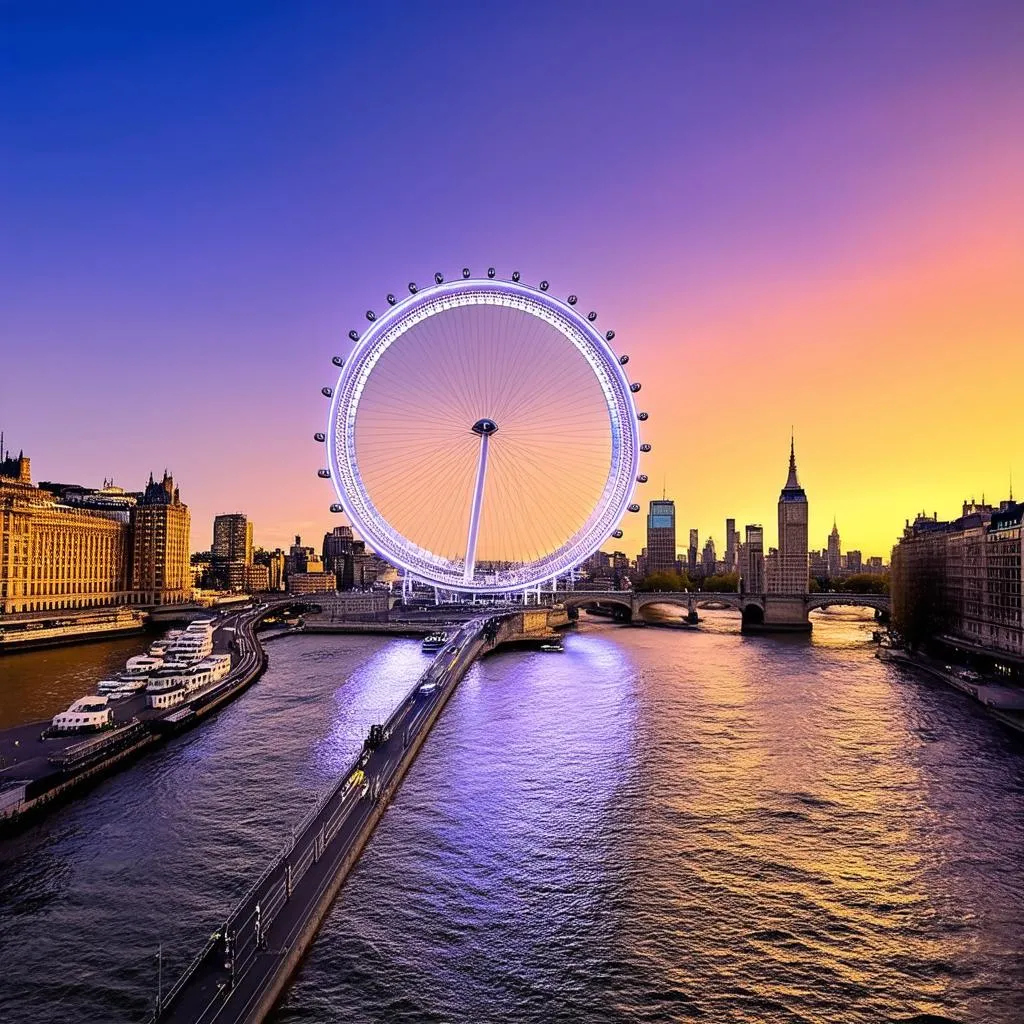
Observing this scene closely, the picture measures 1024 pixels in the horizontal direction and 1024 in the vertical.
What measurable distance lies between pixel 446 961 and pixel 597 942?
3.46 meters

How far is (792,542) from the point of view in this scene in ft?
530

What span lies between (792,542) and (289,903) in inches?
6164

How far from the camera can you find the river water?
16.1 m

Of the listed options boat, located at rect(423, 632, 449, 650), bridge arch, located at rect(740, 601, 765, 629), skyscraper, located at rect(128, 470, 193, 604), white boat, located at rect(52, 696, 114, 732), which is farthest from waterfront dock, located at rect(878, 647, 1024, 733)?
skyscraper, located at rect(128, 470, 193, 604)

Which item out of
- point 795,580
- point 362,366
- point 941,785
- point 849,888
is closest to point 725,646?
point 362,366

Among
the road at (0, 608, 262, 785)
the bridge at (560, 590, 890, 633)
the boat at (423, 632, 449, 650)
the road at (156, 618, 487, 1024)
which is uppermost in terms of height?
the bridge at (560, 590, 890, 633)

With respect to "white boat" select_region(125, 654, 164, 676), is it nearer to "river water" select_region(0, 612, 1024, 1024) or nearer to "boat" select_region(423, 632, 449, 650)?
"river water" select_region(0, 612, 1024, 1024)

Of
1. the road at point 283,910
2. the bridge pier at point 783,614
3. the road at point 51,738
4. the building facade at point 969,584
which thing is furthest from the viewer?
the bridge pier at point 783,614

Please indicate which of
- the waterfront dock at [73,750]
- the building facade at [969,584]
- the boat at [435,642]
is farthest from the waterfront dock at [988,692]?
the waterfront dock at [73,750]

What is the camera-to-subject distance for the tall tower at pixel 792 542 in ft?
521

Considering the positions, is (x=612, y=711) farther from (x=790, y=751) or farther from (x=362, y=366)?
(x=362, y=366)

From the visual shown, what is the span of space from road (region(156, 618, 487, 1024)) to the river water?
0.78 meters

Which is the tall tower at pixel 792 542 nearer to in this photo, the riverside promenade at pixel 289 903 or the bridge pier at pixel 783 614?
the bridge pier at pixel 783 614

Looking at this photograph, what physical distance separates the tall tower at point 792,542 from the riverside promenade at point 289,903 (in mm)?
138173
